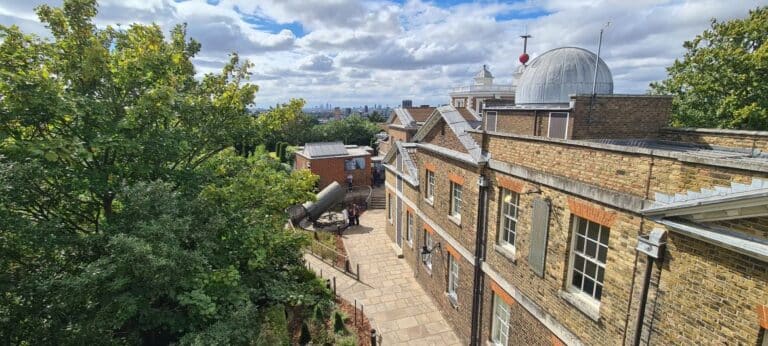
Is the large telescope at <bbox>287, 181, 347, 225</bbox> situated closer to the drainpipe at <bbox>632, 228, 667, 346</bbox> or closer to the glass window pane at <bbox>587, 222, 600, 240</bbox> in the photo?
the glass window pane at <bbox>587, 222, 600, 240</bbox>

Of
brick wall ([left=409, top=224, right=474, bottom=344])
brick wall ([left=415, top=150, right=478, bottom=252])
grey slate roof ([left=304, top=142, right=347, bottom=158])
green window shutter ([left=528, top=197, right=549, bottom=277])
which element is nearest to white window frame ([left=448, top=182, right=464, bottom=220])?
brick wall ([left=415, top=150, right=478, bottom=252])

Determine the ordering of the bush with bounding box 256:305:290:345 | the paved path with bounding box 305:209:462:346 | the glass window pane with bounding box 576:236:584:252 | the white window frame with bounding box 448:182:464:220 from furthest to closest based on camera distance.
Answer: the paved path with bounding box 305:209:462:346 < the white window frame with bounding box 448:182:464:220 < the bush with bounding box 256:305:290:345 < the glass window pane with bounding box 576:236:584:252

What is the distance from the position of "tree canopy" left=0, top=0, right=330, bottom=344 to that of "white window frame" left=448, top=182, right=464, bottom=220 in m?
6.16

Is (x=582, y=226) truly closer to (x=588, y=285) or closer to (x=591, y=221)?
(x=591, y=221)

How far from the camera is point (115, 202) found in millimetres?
8180

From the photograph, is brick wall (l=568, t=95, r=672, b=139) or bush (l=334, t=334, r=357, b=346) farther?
bush (l=334, t=334, r=357, b=346)

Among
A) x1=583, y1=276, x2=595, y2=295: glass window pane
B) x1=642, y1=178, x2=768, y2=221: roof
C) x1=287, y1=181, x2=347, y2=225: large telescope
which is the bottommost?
x1=287, y1=181, x2=347, y2=225: large telescope

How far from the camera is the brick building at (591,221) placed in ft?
15.0

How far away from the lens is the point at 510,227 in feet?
31.2

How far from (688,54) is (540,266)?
61.7 feet

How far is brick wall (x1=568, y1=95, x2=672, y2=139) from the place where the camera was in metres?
9.66

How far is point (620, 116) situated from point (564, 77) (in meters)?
3.29

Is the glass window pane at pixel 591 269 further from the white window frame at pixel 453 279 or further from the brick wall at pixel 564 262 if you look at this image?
the white window frame at pixel 453 279

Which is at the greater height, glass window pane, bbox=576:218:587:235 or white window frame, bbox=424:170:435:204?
glass window pane, bbox=576:218:587:235
